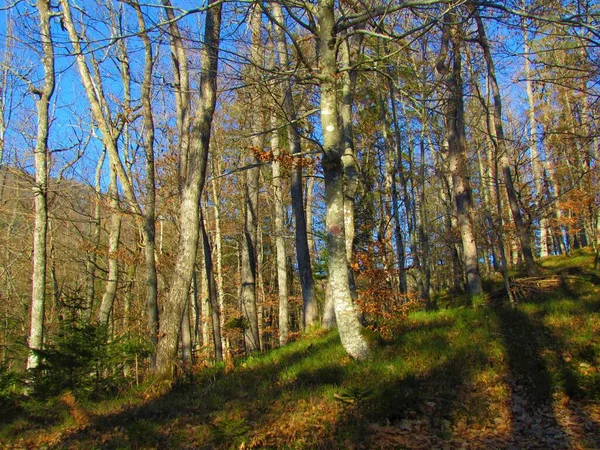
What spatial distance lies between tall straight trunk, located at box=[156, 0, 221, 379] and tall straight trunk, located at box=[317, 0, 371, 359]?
2133 millimetres

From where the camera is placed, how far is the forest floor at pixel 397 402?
4.90 metres

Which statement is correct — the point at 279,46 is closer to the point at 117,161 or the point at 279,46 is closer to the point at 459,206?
the point at 117,161

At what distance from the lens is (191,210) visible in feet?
28.1

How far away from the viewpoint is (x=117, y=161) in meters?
11.6

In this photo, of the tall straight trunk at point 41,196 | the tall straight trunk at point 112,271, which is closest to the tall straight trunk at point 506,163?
the tall straight trunk at point 41,196

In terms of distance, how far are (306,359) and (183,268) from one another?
9.20ft

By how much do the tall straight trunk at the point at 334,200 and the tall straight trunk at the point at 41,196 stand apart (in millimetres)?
6196

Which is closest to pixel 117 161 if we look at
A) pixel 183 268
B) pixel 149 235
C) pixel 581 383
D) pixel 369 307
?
pixel 149 235

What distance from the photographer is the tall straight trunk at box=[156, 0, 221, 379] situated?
8.14m

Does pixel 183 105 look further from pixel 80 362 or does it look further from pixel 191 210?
pixel 80 362

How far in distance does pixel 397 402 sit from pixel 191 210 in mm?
5129

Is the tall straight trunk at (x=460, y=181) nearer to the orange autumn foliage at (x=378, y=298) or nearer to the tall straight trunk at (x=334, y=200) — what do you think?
the orange autumn foliage at (x=378, y=298)

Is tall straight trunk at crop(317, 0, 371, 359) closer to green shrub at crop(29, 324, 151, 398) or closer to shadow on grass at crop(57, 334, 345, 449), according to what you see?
shadow on grass at crop(57, 334, 345, 449)

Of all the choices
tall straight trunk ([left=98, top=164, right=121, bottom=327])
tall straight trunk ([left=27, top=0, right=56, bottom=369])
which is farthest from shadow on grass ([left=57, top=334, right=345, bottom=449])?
tall straight trunk ([left=98, top=164, right=121, bottom=327])
